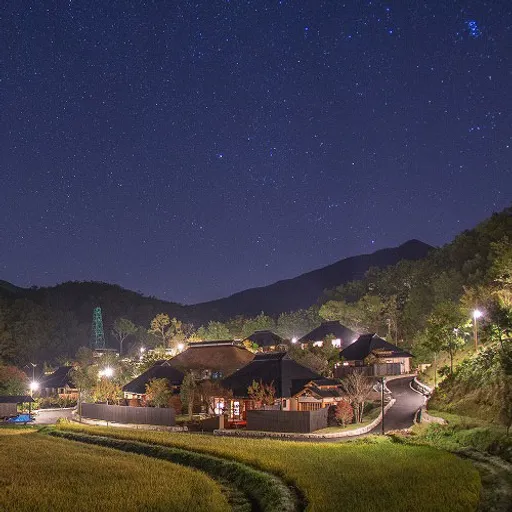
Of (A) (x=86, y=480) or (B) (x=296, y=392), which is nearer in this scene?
(A) (x=86, y=480)

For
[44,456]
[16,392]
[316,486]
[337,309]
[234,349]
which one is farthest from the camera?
[337,309]

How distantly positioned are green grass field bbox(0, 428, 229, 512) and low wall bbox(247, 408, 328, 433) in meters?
9.83

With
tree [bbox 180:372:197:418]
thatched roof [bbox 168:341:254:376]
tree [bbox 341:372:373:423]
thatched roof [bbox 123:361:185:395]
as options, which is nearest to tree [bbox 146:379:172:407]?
tree [bbox 180:372:197:418]

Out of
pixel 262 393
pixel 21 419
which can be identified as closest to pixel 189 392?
pixel 262 393

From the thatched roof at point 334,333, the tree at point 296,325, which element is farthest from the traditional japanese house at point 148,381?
the tree at point 296,325

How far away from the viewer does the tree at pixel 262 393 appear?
40.1m

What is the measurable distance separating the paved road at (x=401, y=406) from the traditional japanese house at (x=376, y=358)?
6.10m

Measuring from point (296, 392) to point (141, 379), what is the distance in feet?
53.1

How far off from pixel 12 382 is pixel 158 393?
90.8 ft

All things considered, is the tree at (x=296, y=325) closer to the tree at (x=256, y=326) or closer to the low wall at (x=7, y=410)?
the tree at (x=256, y=326)

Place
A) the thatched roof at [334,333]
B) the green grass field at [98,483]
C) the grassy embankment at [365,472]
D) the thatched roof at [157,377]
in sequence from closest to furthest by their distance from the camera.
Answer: the grassy embankment at [365,472] < the green grass field at [98,483] < the thatched roof at [157,377] < the thatched roof at [334,333]

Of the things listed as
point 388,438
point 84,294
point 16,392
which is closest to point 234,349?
point 16,392

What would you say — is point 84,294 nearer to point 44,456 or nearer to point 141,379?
A: point 141,379

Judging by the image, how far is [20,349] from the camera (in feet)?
399
